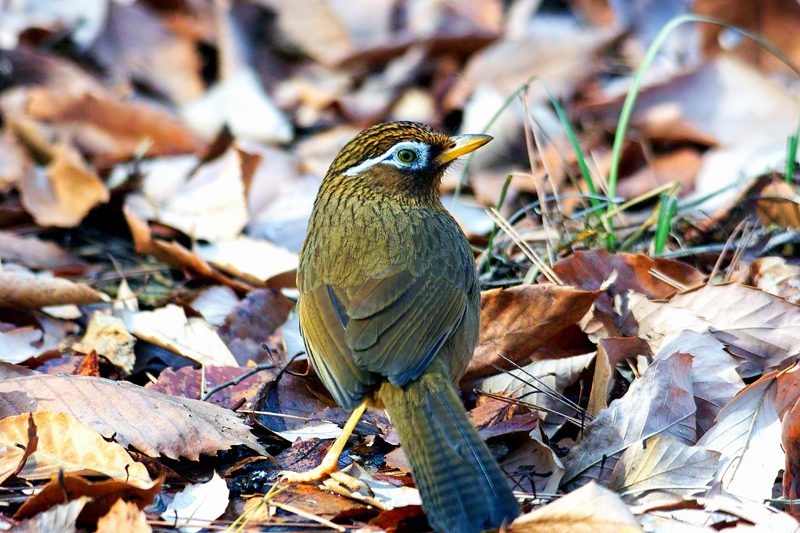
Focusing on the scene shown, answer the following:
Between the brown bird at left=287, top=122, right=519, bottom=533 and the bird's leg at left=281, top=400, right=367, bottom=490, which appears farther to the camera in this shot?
the bird's leg at left=281, top=400, right=367, bottom=490

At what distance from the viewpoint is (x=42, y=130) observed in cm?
704

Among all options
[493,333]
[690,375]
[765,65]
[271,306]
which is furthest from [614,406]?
[765,65]

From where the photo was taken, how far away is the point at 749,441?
11.3 feet

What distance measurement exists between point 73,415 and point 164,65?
5.68 metres

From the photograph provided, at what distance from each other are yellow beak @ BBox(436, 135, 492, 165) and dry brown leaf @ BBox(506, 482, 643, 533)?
2.11 metres

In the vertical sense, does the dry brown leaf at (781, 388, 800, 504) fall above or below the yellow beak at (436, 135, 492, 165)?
below

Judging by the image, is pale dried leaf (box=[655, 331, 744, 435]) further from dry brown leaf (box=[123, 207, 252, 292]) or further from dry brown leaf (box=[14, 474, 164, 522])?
dry brown leaf (box=[123, 207, 252, 292])

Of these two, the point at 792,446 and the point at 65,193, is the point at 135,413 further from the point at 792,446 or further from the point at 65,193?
the point at 65,193

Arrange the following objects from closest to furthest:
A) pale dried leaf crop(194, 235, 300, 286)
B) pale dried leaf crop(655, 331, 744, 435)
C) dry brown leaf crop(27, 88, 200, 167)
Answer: pale dried leaf crop(655, 331, 744, 435), pale dried leaf crop(194, 235, 300, 286), dry brown leaf crop(27, 88, 200, 167)

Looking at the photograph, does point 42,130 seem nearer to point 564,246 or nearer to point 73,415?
point 73,415

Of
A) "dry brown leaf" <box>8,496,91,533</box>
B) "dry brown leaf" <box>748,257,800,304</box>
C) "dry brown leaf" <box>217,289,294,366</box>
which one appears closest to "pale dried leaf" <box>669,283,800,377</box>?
Answer: "dry brown leaf" <box>748,257,800,304</box>

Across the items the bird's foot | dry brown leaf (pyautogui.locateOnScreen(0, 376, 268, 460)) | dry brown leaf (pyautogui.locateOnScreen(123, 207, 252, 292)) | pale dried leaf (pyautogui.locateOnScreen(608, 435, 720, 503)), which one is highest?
pale dried leaf (pyautogui.locateOnScreen(608, 435, 720, 503))

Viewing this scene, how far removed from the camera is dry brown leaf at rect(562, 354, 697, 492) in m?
3.49

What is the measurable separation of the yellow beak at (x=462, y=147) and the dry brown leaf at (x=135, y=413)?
1.76m
